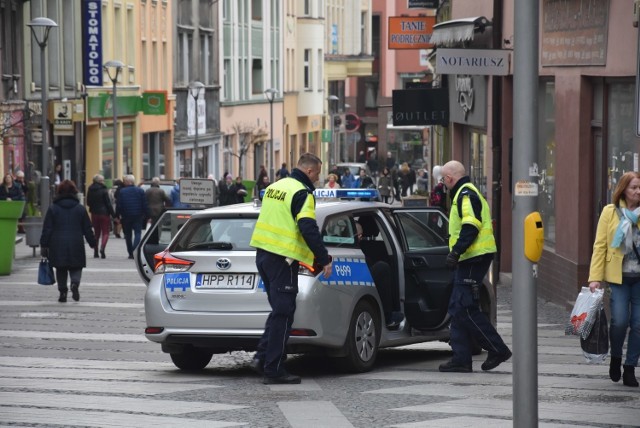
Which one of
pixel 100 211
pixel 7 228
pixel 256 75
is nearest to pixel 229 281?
pixel 7 228

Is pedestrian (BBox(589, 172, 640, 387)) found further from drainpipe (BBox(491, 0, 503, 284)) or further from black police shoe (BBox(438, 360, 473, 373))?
drainpipe (BBox(491, 0, 503, 284))

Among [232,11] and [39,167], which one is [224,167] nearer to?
[232,11]

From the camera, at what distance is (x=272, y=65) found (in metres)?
83.0

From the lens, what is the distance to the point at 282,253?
1243 cm

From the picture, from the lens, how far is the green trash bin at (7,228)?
89.2 ft

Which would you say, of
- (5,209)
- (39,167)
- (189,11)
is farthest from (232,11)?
(5,209)

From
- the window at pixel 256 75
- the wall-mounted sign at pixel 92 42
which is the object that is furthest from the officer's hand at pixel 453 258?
the window at pixel 256 75

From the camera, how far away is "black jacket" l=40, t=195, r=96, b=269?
21625 millimetres

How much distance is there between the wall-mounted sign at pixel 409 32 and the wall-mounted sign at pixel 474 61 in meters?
21.8

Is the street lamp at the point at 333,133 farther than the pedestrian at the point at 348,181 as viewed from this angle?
Yes

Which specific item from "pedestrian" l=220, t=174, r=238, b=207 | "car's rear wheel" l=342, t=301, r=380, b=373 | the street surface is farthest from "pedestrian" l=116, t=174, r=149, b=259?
"car's rear wheel" l=342, t=301, r=380, b=373

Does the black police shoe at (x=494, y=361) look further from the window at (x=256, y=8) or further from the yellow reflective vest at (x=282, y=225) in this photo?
the window at (x=256, y=8)

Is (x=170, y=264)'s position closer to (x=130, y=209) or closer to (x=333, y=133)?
(x=130, y=209)

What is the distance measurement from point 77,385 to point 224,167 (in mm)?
61100
